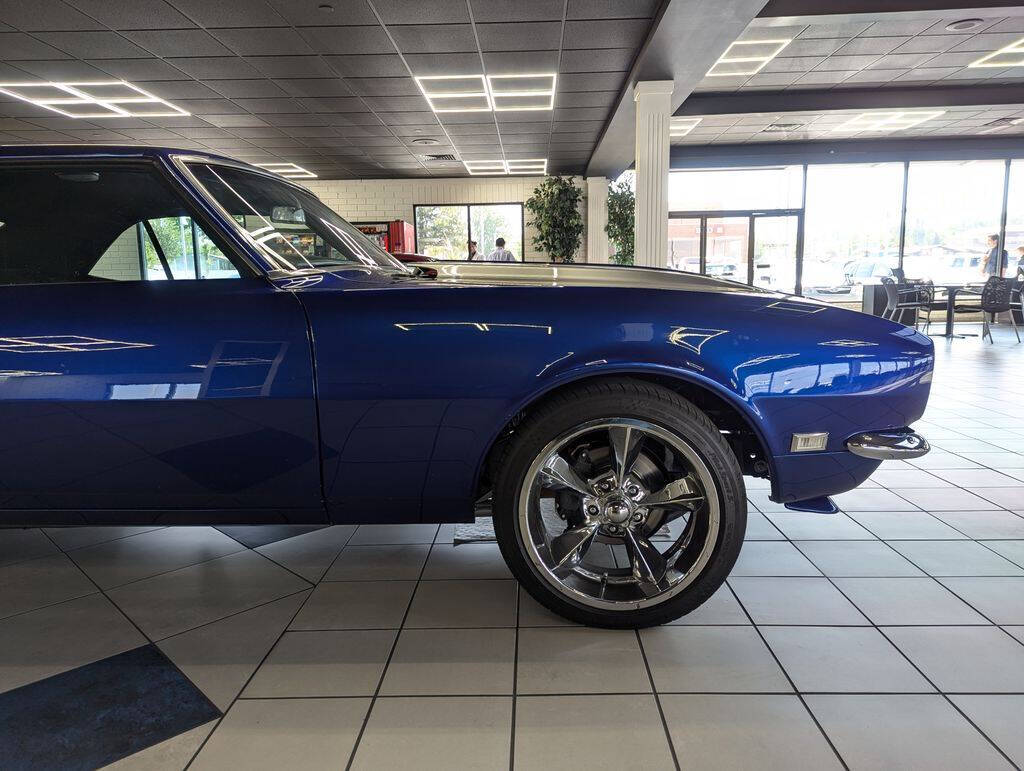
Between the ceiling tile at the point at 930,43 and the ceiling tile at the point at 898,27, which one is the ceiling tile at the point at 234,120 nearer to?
the ceiling tile at the point at 898,27

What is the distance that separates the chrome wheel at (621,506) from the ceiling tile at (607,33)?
5.53 metres

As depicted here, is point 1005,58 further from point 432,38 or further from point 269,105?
point 269,105

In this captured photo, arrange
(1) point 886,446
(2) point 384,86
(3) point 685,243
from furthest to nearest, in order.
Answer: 1. (3) point 685,243
2. (2) point 384,86
3. (1) point 886,446

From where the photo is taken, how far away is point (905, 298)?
12.0 m

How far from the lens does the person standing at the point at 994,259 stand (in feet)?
41.6

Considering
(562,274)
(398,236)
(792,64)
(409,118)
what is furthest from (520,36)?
(398,236)

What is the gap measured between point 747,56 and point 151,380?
333 inches

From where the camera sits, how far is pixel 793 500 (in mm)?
1818

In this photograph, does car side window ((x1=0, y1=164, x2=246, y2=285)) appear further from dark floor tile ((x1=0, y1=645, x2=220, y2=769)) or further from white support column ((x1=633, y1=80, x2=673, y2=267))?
white support column ((x1=633, y1=80, x2=673, y2=267))

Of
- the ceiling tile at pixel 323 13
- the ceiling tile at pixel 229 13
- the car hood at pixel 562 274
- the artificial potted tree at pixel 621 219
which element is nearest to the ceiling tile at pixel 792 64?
the artificial potted tree at pixel 621 219

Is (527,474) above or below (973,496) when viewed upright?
above

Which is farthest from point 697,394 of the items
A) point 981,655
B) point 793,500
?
point 981,655

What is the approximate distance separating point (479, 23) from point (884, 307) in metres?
9.44

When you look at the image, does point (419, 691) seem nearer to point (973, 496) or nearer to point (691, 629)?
point (691, 629)
